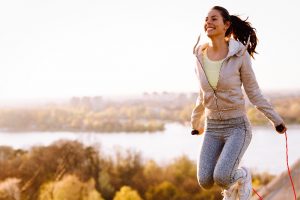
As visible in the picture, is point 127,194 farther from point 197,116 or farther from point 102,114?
point 197,116

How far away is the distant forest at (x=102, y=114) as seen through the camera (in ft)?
97.7

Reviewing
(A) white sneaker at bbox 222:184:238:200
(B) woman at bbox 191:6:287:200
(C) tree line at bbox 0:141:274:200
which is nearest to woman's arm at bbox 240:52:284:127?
(B) woman at bbox 191:6:287:200

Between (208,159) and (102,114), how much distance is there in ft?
105

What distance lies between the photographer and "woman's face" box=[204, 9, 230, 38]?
2930mm

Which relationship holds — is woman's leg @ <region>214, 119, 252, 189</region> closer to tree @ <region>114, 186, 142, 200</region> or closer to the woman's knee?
the woman's knee

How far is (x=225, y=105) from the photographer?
114 inches

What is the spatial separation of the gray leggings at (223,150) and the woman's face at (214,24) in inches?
19.9

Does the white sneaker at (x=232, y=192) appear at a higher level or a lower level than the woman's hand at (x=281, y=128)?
lower

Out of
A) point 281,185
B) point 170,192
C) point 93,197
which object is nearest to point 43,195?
point 93,197

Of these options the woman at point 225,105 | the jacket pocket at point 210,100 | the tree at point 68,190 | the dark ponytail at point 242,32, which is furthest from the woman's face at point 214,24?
the tree at point 68,190

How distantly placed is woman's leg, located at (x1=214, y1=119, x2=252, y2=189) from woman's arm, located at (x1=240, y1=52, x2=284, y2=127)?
5.0 inches

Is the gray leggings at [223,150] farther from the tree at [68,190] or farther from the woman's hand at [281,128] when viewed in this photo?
the tree at [68,190]

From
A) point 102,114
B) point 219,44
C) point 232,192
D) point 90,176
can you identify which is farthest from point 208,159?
point 102,114

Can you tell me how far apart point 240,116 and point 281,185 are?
16.8ft
